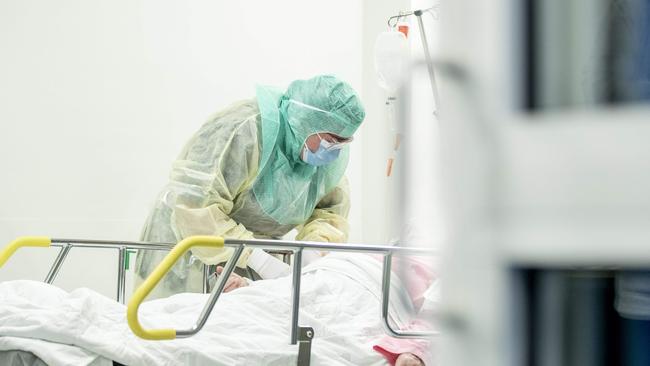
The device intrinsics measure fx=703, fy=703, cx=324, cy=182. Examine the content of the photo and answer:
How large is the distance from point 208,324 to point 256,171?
1.10 m

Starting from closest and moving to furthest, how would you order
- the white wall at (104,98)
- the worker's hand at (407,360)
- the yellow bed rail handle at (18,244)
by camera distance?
1. the worker's hand at (407,360)
2. the yellow bed rail handle at (18,244)
3. the white wall at (104,98)

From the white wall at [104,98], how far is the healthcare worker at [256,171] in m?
0.73

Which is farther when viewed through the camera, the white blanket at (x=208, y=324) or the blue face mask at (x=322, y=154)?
the blue face mask at (x=322, y=154)

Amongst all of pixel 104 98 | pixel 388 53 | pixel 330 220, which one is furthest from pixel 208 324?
pixel 104 98

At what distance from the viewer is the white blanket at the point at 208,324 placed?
1.29 meters

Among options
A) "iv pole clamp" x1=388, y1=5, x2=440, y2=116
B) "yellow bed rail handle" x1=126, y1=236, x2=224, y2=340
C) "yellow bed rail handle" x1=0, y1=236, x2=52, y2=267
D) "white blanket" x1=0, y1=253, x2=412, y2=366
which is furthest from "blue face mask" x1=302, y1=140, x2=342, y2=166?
"yellow bed rail handle" x1=126, y1=236, x2=224, y2=340

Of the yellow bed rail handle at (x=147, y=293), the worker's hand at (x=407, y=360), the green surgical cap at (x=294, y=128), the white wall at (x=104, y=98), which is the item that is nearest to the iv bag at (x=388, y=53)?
the green surgical cap at (x=294, y=128)

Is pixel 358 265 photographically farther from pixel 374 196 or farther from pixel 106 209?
pixel 374 196

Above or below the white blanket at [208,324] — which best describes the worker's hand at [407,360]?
below

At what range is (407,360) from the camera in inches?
57.2

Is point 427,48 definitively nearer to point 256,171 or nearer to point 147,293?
point 256,171

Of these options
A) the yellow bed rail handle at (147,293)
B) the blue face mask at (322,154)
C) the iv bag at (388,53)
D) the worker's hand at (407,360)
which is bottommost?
the worker's hand at (407,360)

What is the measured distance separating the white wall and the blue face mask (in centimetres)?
120

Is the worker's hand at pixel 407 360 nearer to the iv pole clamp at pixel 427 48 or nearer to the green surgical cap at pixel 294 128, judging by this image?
the iv pole clamp at pixel 427 48
